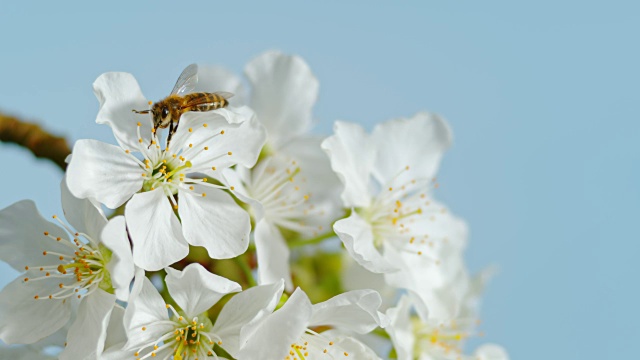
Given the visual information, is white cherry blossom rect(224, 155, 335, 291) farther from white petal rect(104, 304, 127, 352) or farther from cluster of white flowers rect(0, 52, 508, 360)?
white petal rect(104, 304, 127, 352)

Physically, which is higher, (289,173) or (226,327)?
(289,173)

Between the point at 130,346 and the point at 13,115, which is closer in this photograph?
the point at 130,346

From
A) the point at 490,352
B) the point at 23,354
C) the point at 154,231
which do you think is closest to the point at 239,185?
the point at 154,231

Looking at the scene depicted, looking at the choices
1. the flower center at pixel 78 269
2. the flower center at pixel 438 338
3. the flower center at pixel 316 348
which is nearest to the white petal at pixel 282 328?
the flower center at pixel 316 348

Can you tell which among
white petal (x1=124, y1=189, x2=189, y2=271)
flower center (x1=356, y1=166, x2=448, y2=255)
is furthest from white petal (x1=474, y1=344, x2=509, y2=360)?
white petal (x1=124, y1=189, x2=189, y2=271)

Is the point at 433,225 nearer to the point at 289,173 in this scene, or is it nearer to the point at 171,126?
the point at 289,173

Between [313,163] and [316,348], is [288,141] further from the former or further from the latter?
[316,348]

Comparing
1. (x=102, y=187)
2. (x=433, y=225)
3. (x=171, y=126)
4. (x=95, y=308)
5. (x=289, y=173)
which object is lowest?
(x=95, y=308)

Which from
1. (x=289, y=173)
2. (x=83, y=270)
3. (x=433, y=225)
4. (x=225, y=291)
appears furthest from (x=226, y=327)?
(x=433, y=225)
